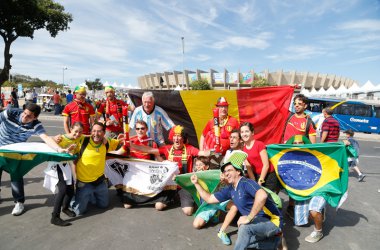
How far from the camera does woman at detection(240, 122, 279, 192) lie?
3641 mm

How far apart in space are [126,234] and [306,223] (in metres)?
2.45

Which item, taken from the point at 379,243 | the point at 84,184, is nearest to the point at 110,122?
the point at 84,184

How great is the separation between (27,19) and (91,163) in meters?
17.8

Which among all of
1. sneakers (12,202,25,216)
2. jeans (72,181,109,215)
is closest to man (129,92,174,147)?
jeans (72,181,109,215)

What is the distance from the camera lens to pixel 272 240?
2.94 meters

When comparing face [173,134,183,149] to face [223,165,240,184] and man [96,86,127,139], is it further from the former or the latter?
man [96,86,127,139]

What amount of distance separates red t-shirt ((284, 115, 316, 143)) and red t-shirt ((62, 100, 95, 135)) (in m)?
3.78

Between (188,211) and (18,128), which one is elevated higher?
(18,128)

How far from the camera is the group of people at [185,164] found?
2.95m

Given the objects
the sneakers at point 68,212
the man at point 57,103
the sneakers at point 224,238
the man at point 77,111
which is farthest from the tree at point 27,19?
the sneakers at point 224,238

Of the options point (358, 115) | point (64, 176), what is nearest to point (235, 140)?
point (64, 176)

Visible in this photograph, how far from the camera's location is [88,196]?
412 centimetres

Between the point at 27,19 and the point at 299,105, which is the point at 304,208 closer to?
the point at 299,105

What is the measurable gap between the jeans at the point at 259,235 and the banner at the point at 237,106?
2.38 meters
